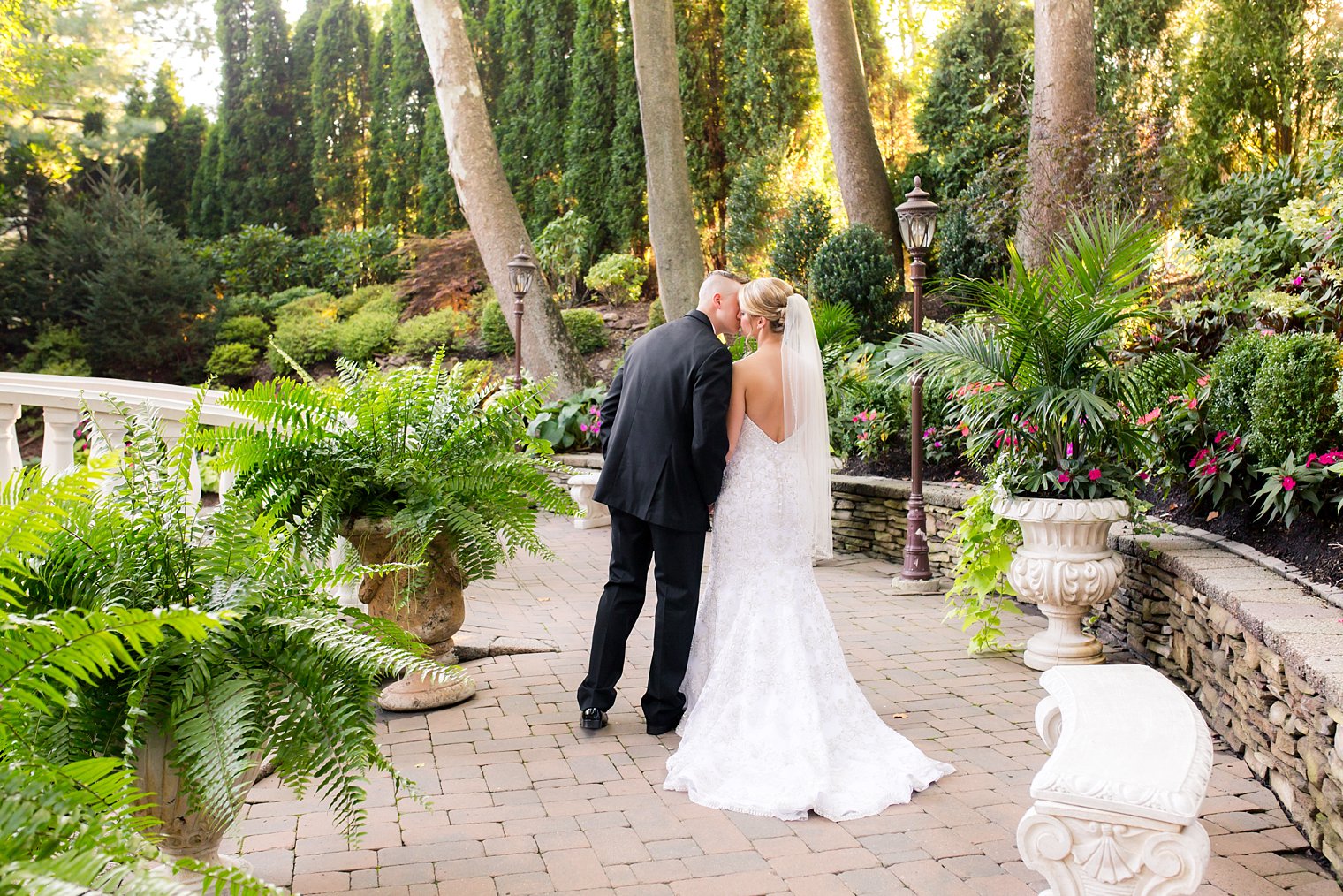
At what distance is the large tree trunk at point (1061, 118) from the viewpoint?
911cm

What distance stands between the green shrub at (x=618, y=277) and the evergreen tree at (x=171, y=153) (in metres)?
9.62

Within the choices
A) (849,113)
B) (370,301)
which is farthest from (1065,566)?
(370,301)

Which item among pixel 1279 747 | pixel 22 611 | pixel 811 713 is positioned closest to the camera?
pixel 22 611

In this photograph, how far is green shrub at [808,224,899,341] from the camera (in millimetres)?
10328

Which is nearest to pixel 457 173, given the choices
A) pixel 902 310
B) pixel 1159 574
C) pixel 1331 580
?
pixel 902 310

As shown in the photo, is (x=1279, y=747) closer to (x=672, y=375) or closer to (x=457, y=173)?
(x=672, y=375)

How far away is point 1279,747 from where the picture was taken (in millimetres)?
3484

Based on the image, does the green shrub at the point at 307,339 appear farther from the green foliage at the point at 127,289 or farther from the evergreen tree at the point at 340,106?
the evergreen tree at the point at 340,106

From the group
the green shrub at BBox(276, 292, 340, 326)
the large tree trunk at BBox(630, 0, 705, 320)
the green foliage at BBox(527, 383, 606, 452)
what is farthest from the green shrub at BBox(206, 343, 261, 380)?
the large tree trunk at BBox(630, 0, 705, 320)

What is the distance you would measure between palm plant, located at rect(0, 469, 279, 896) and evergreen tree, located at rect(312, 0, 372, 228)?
64.1 feet

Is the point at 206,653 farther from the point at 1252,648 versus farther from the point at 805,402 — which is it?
the point at 1252,648

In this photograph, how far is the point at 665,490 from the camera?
4.11 m

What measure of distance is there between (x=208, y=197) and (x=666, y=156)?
1263 centimetres

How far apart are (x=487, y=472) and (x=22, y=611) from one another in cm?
199
